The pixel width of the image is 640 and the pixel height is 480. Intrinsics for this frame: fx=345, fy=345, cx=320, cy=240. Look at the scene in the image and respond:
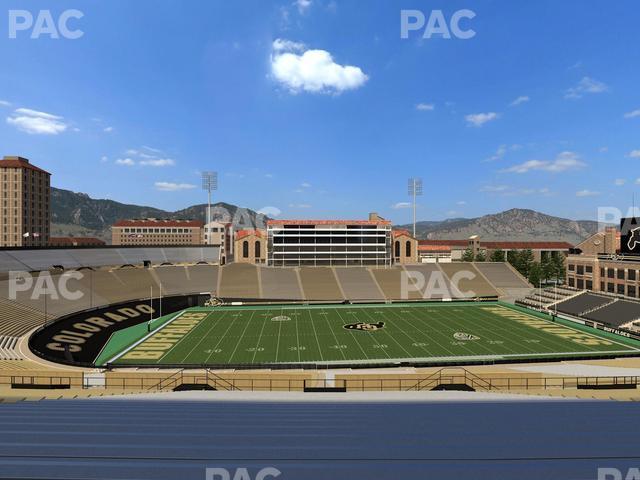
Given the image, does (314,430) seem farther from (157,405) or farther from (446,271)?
(446,271)

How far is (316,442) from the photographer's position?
20.9 feet

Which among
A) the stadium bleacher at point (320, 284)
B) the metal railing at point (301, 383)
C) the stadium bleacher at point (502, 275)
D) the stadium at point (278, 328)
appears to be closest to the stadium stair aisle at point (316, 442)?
the stadium at point (278, 328)

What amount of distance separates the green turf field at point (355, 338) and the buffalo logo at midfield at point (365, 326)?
0.12m

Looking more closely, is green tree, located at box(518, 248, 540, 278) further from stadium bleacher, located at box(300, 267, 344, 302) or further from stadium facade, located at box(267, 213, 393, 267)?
stadium bleacher, located at box(300, 267, 344, 302)

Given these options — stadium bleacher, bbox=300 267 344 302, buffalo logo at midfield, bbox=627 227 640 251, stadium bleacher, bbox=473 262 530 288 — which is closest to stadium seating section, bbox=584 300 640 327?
buffalo logo at midfield, bbox=627 227 640 251

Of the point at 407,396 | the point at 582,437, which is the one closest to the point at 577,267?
the point at 407,396

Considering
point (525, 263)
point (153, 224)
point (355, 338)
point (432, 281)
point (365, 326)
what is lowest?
point (355, 338)

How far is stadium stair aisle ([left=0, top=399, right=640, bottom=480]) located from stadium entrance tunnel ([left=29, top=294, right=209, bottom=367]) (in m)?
23.0

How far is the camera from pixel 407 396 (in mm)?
13125

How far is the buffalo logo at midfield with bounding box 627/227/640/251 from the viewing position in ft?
161

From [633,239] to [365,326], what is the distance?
137ft

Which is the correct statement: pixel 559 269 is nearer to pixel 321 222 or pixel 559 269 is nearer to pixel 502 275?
pixel 502 275

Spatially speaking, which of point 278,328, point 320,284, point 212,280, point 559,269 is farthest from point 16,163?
point 559,269

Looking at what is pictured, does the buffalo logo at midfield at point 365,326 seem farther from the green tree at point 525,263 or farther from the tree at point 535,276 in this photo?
the green tree at point 525,263
